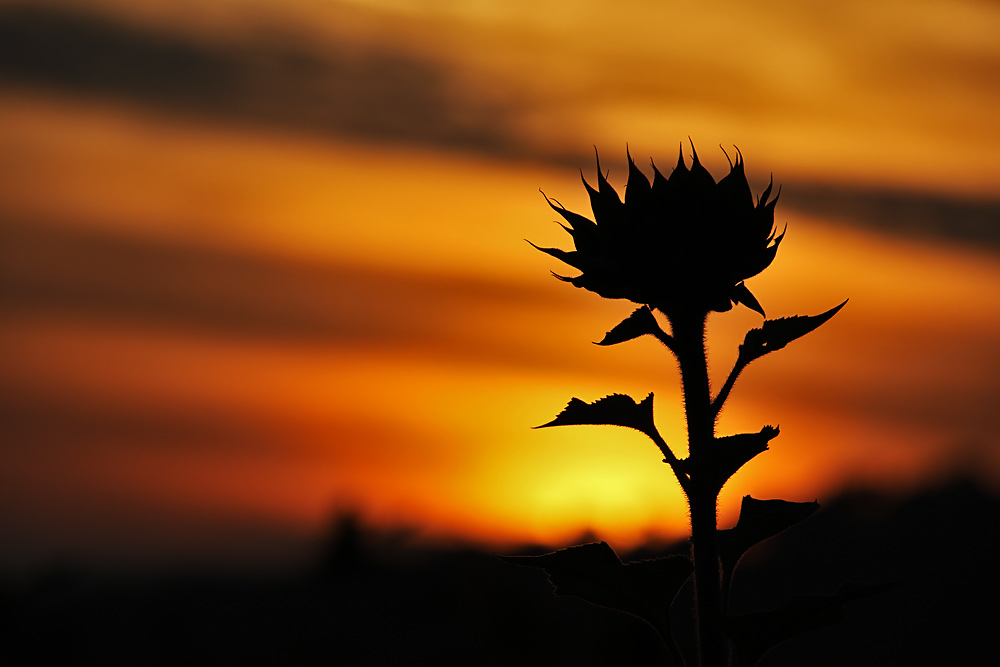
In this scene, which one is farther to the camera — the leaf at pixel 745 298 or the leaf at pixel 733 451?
the leaf at pixel 745 298

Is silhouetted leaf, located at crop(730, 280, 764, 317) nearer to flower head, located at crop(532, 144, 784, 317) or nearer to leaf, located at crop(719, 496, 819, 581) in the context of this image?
flower head, located at crop(532, 144, 784, 317)

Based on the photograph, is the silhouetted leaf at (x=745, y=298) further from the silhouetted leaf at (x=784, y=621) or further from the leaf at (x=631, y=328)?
the silhouetted leaf at (x=784, y=621)

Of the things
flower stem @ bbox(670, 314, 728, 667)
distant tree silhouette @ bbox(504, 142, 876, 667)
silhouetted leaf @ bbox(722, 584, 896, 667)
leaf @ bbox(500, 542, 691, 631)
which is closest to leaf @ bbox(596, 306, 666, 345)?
distant tree silhouette @ bbox(504, 142, 876, 667)

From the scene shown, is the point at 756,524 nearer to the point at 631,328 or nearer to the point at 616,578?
the point at 616,578

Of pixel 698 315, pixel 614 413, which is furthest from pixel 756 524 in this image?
pixel 698 315

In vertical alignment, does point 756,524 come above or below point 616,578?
above

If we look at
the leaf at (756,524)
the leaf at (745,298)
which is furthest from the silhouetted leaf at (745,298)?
the leaf at (756,524)

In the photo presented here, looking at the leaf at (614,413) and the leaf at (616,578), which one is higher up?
the leaf at (614,413)
